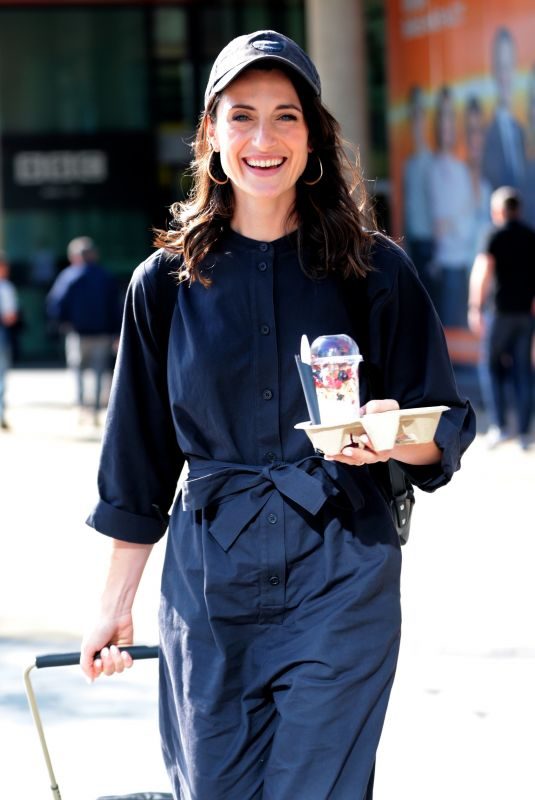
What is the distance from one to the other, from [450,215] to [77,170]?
11452 millimetres

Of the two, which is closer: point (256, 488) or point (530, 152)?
point (256, 488)

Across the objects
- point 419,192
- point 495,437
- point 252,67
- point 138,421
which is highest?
point 419,192

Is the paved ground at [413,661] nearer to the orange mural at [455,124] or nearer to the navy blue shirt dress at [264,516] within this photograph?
the navy blue shirt dress at [264,516]

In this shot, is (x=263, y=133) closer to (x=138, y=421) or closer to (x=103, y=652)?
(x=138, y=421)

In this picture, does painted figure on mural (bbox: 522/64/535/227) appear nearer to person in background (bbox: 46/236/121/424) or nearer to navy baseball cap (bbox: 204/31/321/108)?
person in background (bbox: 46/236/121/424)

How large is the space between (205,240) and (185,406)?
1.11ft

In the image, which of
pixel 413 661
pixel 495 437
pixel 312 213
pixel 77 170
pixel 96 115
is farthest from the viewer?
pixel 96 115

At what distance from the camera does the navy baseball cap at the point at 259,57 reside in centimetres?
304

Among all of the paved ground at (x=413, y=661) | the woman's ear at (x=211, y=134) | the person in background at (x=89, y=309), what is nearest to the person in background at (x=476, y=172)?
the person in background at (x=89, y=309)

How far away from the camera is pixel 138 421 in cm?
325

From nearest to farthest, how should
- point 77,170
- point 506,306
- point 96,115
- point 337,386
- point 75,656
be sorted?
point 337,386 → point 75,656 → point 506,306 → point 77,170 → point 96,115

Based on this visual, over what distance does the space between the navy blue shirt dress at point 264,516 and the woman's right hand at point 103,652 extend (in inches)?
3.8

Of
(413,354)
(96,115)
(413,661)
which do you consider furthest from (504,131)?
(413,354)

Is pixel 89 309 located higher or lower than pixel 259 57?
lower
